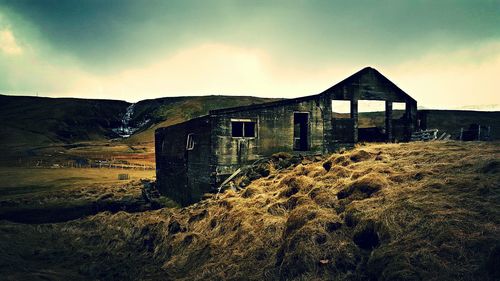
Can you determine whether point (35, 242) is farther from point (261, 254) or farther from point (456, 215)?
point (456, 215)

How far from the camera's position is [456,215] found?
855cm

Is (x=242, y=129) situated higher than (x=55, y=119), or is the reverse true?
(x=55, y=119)

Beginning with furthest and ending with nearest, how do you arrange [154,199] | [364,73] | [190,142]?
[154,199] → [364,73] → [190,142]

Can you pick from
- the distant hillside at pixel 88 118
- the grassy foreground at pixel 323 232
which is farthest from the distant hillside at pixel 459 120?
the grassy foreground at pixel 323 232

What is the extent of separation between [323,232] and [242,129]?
33.4 ft

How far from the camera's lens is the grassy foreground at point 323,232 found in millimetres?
8008

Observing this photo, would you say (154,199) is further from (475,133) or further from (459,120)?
(459,120)

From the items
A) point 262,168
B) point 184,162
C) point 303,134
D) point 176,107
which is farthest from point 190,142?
point 176,107

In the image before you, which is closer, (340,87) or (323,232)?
(323,232)

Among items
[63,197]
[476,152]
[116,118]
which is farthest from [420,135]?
[116,118]

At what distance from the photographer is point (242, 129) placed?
1939 centimetres

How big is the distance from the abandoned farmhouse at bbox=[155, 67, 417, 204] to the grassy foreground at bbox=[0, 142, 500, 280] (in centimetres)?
215

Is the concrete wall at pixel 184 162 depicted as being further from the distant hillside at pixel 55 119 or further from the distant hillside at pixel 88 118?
the distant hillside at pixel 55 119

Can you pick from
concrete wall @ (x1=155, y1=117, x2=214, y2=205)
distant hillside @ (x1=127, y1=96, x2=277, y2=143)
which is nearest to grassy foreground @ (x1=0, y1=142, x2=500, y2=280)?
concrete wall @ (x1=155, y1=117, x2=214, y2=205)
